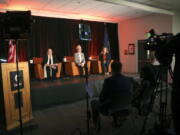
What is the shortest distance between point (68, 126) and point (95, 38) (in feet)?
18.9

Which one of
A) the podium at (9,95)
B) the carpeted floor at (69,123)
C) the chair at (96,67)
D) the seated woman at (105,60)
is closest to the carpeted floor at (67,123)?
the carpeted floor at (69,123)

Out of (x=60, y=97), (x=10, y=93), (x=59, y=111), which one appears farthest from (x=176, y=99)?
(x=60, y=97)

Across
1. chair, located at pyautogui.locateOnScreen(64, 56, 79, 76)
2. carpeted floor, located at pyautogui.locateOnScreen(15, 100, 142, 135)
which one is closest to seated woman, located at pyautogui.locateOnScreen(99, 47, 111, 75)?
chair, located at pyautogui.locateOnScreen(64, 56, 79, 76)

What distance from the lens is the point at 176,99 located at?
122 centimetres

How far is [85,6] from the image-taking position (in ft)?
18.0

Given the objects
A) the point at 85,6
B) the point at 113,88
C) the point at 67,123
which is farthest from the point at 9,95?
the point at 85,6

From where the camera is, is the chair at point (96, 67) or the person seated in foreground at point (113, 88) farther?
the chair at point (96, 67)

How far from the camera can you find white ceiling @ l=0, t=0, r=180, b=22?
4.87m

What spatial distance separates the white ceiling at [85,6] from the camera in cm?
487

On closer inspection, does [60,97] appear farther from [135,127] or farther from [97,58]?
[97,58]

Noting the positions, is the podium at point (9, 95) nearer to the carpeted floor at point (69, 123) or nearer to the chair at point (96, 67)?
the carpeted floor at point (69, 123)

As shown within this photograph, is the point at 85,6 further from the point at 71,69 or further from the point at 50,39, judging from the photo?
the point at 71,69

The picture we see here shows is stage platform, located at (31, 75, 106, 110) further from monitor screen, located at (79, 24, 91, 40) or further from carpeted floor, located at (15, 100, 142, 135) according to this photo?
monitor screen, located at (79, 24, 91, 40)

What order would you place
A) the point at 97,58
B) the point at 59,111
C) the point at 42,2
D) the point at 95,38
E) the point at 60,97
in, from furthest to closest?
the point at 95,38
the point at 97,58
the point at 42,2
the point at 60,97
the point at 59,111
